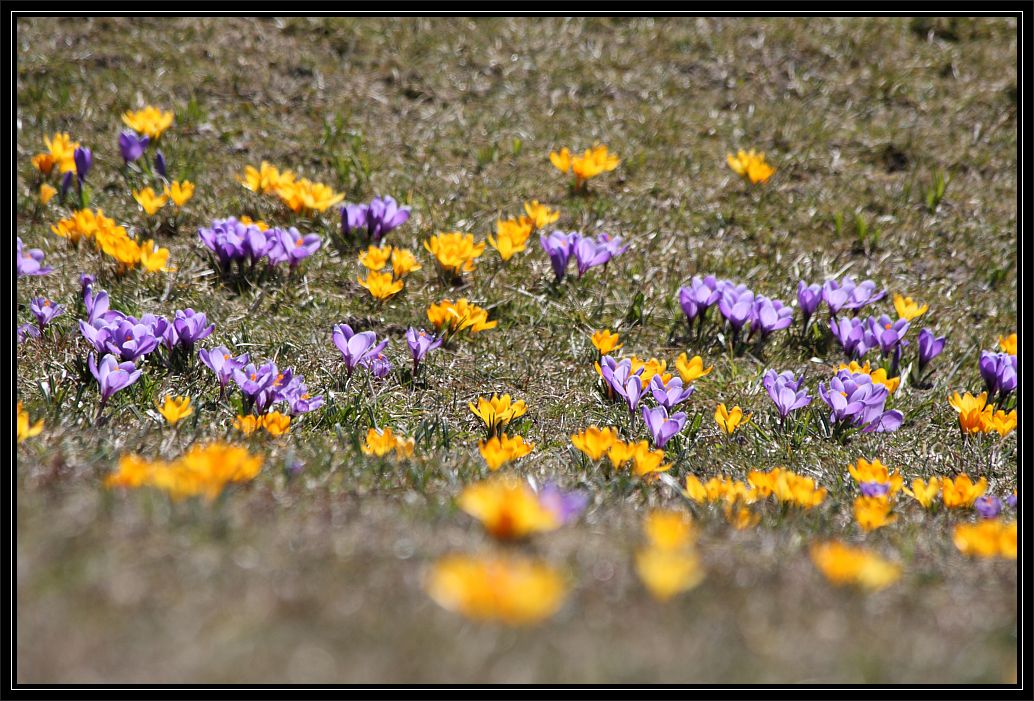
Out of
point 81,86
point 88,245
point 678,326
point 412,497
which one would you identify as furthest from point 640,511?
point 81,86

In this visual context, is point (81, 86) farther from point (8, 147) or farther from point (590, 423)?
point (590, 423)

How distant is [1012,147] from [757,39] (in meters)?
2.12

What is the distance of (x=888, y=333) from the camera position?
4445 mm

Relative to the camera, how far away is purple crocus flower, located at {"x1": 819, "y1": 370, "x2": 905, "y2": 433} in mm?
3803

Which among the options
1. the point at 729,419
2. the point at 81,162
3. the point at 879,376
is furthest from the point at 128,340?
the point at 879,376

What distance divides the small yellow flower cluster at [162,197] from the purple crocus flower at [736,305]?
2.98 meters

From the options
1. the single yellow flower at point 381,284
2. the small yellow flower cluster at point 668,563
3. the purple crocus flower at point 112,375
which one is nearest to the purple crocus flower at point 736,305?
the single yellow flower at point 381,284

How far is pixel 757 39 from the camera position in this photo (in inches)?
286

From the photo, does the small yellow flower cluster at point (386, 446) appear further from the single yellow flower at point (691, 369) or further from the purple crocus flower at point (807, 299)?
the purple crocus flower at point (807, 299)

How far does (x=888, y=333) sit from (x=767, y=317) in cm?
60

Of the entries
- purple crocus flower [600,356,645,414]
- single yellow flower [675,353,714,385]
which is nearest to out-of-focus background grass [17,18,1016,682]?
purple crocus flower [600,356,645,414]

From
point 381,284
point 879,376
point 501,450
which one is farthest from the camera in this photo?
point 381,284

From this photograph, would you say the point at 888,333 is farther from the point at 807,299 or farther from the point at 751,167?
the point at 751,167

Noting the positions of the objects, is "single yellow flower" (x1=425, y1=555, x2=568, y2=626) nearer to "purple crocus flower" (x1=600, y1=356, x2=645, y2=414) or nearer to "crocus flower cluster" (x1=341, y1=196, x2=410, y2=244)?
"purple crocus flower" (x1=600, y1=356, x2=645, y2=414)
